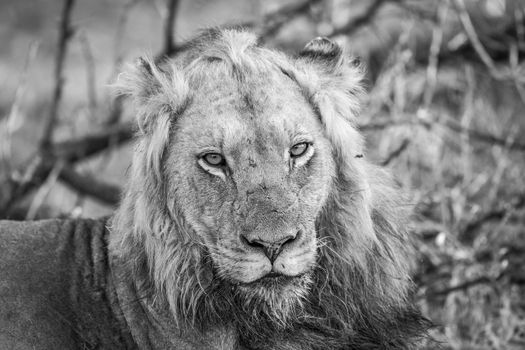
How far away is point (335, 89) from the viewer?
3725 millimetres

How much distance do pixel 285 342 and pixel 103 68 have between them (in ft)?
28.2

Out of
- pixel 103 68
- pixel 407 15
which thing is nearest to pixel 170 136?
pixel 407 15

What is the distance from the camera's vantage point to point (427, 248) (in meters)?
5.17

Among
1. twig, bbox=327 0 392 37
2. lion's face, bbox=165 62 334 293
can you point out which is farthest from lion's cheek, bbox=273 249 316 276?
twig, bbox=327 0 392 37

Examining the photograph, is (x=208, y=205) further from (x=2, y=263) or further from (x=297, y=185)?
(x=2, y=263)

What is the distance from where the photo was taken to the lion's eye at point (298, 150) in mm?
3409

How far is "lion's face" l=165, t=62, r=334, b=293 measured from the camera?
3.18m

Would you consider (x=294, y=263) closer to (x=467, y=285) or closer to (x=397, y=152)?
(x=467, y=285)

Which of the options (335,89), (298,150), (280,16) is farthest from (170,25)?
(298,150)

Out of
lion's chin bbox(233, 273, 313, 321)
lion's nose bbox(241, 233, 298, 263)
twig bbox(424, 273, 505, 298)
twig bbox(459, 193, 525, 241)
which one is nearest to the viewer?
lion's nose bbox(241, 233, 298, 263)

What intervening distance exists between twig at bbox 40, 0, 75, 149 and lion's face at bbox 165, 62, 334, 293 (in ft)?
7.72

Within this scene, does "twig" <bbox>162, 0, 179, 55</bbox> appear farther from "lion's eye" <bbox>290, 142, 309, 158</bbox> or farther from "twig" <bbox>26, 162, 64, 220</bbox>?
"lion's eye" <bbox>290, 142, 309, 158</bbox>

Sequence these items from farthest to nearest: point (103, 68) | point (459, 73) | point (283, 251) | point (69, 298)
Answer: point (103, 68), point (459, 73), point (69, 298), point (283, 251)

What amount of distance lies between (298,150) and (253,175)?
24 centimetres
